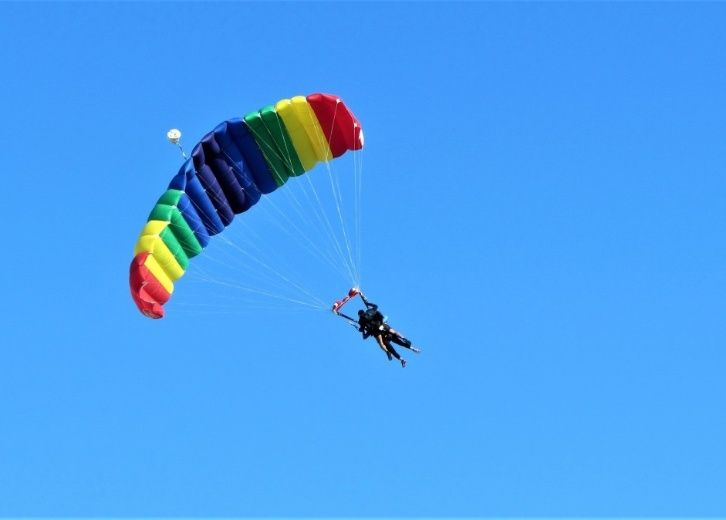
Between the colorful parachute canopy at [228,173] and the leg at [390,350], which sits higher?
the colorful parachute canopy at [228,173]

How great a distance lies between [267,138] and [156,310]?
13.1 ft

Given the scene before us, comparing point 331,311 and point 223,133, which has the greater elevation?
point 223,133

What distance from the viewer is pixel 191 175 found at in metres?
36.2

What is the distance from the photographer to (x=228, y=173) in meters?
36.8

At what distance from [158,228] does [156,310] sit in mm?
1535

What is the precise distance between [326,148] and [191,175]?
2.80 meters

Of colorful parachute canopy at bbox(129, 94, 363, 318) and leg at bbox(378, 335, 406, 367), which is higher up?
colorful parachute canopy at bbox(129, 94, 363, 318)

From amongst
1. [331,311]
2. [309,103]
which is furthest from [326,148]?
[331,311]

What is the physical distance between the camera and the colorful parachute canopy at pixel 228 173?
117ft

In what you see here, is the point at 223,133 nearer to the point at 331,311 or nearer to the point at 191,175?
the point at 191,175

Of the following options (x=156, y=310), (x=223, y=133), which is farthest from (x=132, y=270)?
(x=223, y=133)

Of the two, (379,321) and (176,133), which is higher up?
(176,133)

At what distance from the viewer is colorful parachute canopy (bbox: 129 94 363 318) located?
35688 mm

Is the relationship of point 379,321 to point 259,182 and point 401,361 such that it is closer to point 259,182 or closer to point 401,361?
point 401,361
